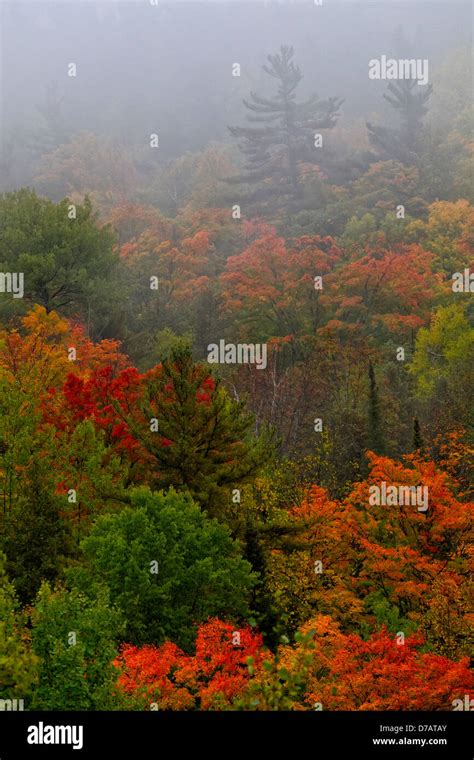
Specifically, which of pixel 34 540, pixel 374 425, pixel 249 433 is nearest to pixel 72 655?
pixel 34 540

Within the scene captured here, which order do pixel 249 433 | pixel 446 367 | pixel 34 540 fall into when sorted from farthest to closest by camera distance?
pixel 446 367 → pixel 249 433 → pixel 34 540

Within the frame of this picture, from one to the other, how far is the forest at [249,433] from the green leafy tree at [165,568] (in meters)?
0.09

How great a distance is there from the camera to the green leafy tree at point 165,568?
30.7 m

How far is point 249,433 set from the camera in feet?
149

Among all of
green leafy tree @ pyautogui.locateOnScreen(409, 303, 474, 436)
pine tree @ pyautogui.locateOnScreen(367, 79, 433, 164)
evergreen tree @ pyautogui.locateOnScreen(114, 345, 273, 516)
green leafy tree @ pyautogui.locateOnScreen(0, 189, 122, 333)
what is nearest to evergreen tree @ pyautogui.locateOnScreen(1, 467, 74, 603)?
evergreen tree @ pyautogui.locateOnScreen(114, 345, 273, 516)

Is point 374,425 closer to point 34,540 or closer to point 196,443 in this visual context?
point 196,443

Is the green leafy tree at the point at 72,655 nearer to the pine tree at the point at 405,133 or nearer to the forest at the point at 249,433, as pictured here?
the forest at the point at 249,433

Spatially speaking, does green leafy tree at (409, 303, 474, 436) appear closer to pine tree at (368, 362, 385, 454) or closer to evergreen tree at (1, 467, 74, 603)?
pine tree at (368, 362, 385, 454)

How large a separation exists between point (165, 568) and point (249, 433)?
1476 cm

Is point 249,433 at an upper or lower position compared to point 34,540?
upper

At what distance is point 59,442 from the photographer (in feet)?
131

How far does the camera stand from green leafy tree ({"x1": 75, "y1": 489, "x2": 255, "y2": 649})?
30.7m
